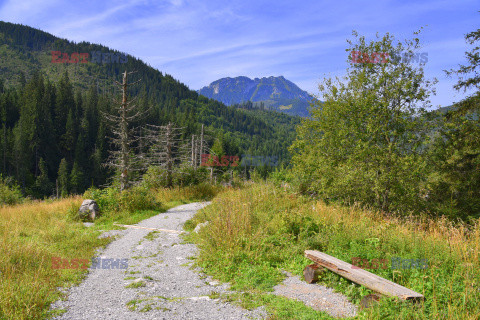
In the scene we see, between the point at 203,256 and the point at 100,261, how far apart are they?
2.43m

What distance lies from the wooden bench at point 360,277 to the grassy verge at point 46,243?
435cm

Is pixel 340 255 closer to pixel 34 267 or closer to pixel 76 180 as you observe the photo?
pixel 34 267

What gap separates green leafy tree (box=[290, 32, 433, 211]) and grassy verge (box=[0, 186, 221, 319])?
889cm

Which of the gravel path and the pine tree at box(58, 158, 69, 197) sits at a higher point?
the gravel path

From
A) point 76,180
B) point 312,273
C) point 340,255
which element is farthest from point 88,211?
point 76,180

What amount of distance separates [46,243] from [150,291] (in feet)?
14.0

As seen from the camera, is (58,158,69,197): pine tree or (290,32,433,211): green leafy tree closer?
(290,32,433,211): green leafy tree

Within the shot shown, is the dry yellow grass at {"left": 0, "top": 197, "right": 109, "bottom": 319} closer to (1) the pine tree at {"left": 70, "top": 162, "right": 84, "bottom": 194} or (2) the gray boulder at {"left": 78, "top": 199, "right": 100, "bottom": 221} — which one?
(2) the gray boulder at {"left": 78, "top": 199, "right": 100, "bottom": 221}

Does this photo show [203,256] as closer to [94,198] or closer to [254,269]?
[254,269]

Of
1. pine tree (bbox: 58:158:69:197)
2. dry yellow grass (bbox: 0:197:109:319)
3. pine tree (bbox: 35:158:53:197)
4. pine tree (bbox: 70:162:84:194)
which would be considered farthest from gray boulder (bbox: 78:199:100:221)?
pine tree (bbox: 35:158:53:197)

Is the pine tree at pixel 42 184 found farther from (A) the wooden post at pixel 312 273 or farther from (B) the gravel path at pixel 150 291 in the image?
(A) the wooden post at pixel 312 273

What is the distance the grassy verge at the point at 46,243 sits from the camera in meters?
3.96

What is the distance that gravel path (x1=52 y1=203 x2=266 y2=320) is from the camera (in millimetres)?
3883

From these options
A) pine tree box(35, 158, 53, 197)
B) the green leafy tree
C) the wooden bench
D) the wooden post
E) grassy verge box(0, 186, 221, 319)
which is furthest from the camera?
pine tree box(35, 158, 53, 197)
